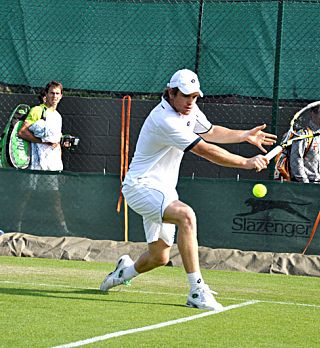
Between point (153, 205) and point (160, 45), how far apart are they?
17.4ft

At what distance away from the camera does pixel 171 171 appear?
799 centimetres

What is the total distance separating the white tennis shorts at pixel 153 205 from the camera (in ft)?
25.3

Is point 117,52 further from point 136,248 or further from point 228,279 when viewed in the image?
point 228,279

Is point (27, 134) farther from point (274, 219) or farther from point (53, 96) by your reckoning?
point (274, 219)

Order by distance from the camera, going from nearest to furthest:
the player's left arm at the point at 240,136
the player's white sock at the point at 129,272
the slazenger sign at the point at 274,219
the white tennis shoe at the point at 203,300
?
the white tennis shoe at the point at 203,300 → the player's left arm at the point at 240,136 → the player's white sock at the point at 129,272 → the slazenger sign at the point at 274,219

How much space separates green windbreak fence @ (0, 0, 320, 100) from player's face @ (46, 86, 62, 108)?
852 mm

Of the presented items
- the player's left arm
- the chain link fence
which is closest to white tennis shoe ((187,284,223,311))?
the player's left arm

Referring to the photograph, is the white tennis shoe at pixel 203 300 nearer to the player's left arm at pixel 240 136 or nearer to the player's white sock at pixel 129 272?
the player's white sock at pixel 129 272

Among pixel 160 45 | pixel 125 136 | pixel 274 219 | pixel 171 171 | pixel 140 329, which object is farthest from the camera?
pixel 125 136

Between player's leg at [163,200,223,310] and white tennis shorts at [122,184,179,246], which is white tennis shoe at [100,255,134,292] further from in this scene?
player's leg at [163,200,223,310]

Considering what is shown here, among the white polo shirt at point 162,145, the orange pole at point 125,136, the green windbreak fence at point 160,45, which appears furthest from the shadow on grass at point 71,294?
the green windbreak fence at point 160,45

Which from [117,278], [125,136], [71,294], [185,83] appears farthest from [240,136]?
[125,136]

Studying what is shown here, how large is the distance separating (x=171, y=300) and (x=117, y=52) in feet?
17.9

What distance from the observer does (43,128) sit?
12195mm
